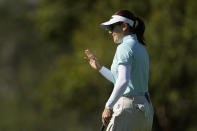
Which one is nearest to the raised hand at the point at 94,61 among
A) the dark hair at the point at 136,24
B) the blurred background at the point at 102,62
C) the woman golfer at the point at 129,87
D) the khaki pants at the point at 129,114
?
the woman golfer at the point at 129,87

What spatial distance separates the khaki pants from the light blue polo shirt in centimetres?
7

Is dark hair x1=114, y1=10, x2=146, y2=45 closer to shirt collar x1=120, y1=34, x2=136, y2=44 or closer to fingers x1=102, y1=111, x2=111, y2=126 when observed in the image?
shirt collar x1=120, y1=34, x2=136, y2=44

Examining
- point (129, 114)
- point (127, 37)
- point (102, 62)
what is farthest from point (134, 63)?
point (102, 62)

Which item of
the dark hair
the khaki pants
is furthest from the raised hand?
the khaki pants

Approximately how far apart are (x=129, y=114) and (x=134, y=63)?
42 cm

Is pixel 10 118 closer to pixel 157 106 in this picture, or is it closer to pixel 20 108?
pixel 20 108

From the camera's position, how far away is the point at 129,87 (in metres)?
7.00

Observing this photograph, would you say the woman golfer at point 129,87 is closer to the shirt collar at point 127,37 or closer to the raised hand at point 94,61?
the shirt collar at point 127,37

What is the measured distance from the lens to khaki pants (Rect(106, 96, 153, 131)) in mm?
6961

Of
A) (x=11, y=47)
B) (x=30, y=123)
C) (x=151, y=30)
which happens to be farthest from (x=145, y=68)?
(x=11, y=47)

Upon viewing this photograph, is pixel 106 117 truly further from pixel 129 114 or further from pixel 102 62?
pixel 102 62

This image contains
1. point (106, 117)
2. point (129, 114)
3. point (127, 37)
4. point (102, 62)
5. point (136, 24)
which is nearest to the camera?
point (106, 117)

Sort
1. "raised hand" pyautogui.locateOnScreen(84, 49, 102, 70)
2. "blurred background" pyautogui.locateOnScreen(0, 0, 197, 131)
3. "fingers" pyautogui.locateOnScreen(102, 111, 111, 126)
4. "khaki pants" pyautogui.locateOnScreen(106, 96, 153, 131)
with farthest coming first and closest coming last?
Answer: "blurred background" pyautogui.locateOnScreen(0, 0, 197, 131) < "raised hand" pyautogui.locateOnScreen(84, 49, 102, 70) < "khaki pants" pyautogui.locateOnScreen(106, 96, 153, 131) < "fingers" pyautogui.locateOnScreen(102, 111, 111, 126)

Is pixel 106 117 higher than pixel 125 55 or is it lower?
lower
